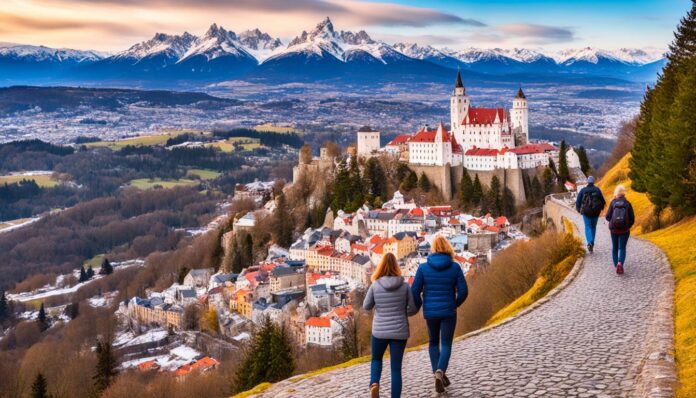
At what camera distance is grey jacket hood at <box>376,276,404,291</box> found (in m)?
7.49

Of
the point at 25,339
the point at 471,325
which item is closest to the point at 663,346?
the point at 471,325

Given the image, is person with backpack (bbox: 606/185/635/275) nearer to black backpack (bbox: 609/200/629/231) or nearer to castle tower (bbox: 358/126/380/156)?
black backpack (bbox: 609/200/629/231)

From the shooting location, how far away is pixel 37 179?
159 meters

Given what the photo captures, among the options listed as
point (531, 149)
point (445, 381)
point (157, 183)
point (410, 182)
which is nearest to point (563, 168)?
point (531, 149)

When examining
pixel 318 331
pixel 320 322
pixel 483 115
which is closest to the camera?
pixel 318 331

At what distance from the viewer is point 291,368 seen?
914 inches

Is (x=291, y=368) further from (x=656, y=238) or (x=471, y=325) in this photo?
(x=656, y=238)

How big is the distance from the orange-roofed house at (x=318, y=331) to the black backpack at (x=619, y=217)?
2903 centimetres

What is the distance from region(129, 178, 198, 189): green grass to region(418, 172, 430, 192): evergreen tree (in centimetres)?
9681

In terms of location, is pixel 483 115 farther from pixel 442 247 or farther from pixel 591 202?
pixel 442 247

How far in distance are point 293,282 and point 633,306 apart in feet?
146

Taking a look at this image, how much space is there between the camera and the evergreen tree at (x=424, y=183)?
59688mm

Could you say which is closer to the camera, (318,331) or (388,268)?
(388,268)

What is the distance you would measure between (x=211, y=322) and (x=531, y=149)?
30.1 meters
